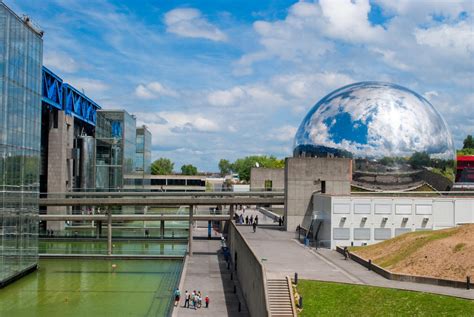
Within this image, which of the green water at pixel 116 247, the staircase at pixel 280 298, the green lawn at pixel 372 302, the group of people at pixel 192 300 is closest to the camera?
the green lawn at pixel 372 302

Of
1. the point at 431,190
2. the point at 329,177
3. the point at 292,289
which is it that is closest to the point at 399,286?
the point at 292,289

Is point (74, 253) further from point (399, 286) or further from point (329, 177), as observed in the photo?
→ point (399, 286)

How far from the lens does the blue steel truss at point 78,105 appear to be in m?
74.0

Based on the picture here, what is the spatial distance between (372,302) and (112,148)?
207 ft

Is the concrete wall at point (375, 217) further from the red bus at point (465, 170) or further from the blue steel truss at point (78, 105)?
the red bus at point (465, 170)

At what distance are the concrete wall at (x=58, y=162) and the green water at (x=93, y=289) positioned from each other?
2228 cm

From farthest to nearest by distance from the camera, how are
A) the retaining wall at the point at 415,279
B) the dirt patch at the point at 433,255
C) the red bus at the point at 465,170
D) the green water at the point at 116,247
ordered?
the red bus at the point at 465,170 < the green water at the point at 116,247 < the dirt patch at the point at 433,255 < the retaining wall at the point at 415,279

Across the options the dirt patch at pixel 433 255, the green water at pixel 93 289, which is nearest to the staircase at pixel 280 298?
the dirt patch at pixel 433 255

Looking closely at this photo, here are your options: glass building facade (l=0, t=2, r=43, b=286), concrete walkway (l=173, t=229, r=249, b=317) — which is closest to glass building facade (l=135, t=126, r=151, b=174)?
concrete walkway (l=173, t=229, r=249, b=317)

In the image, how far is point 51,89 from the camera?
219ft

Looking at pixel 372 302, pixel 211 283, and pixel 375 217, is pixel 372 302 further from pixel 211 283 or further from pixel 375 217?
pixel 375 217

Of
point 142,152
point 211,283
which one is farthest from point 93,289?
point 142,152

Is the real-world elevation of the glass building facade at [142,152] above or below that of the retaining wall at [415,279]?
above

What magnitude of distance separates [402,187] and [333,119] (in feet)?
28.5
